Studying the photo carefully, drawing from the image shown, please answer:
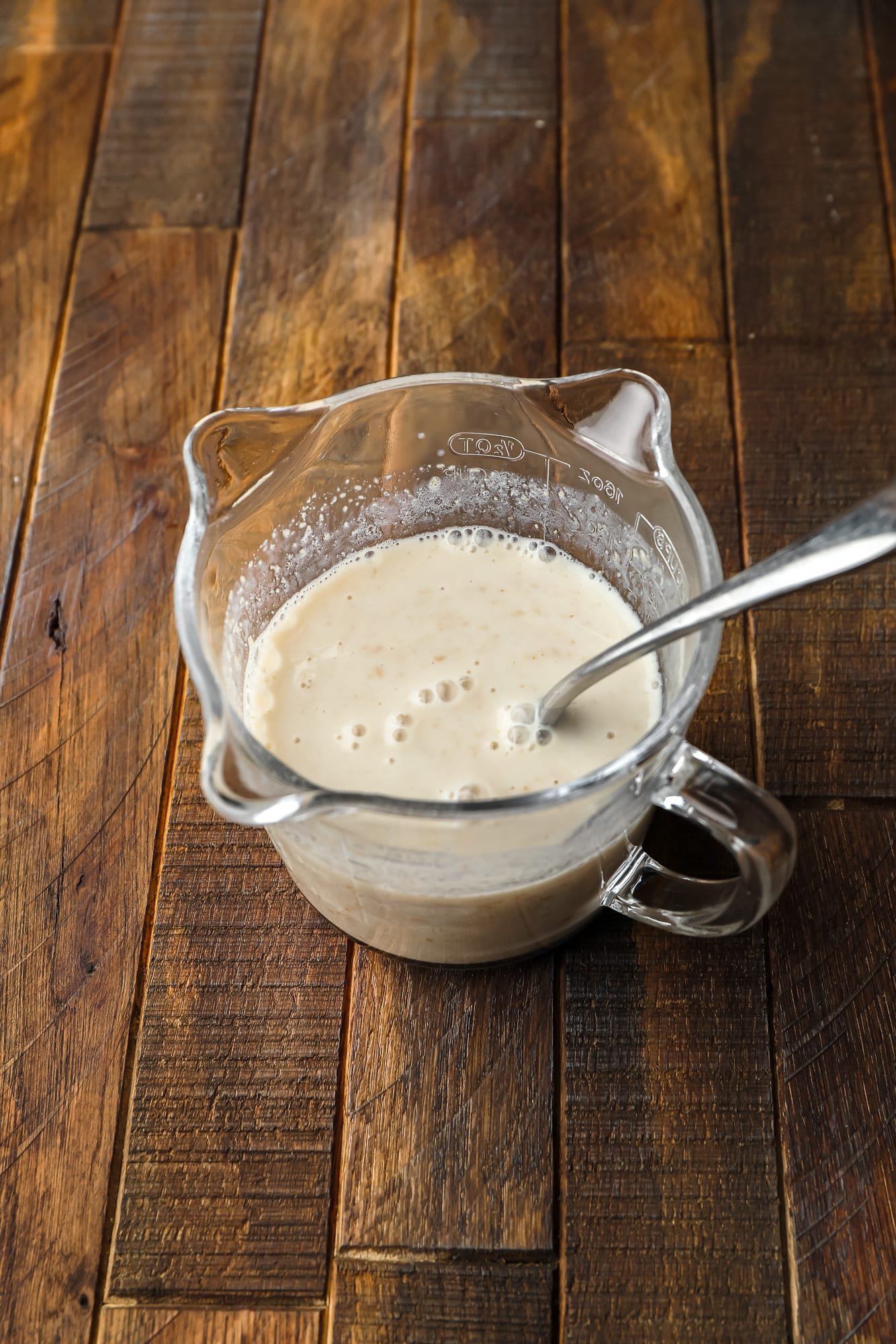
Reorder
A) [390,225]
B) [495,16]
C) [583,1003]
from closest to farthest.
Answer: [583,1003] < [390,225] < [495,16]

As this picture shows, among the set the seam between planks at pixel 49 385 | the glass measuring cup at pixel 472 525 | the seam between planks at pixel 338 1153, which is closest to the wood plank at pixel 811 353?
the glass measuring cup at pixel 472 525

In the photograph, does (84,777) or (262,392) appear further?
(262,392)

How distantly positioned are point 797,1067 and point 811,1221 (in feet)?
0.33

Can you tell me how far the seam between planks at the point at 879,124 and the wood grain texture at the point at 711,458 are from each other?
0.74ft

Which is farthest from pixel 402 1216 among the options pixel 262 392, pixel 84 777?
pixel 262 392

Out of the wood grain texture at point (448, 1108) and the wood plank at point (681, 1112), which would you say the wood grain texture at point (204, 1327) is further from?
the wood plank at point (681, 1112)

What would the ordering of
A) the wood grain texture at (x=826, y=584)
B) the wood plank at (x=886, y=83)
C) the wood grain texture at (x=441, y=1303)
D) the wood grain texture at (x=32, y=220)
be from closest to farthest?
the wood grain texture at (x=441, y=1303) < the wood grain texture at (x=826, y=584) < the wood grain texture at (x=32, y=220) < the wood plank at (x=886, y=83)

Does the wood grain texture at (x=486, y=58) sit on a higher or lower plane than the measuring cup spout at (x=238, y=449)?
lower

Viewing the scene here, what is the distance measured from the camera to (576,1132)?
2.90 feet

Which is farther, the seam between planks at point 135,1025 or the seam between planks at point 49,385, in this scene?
the seam between planks at point 49,385

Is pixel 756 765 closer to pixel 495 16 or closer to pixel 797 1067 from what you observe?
pixel 797 1067

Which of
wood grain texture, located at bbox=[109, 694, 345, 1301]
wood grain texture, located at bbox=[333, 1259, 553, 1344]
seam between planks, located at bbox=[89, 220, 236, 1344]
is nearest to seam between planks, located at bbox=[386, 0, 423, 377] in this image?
seam between planks, located at bbox=[89, 220, 236, 1344]

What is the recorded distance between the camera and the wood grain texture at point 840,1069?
837 mm

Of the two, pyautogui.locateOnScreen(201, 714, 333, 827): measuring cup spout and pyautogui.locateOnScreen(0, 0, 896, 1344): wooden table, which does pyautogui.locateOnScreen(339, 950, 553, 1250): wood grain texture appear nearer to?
pyautogui.locateOnScreen(0, 0, 896, 1344): wooden table
